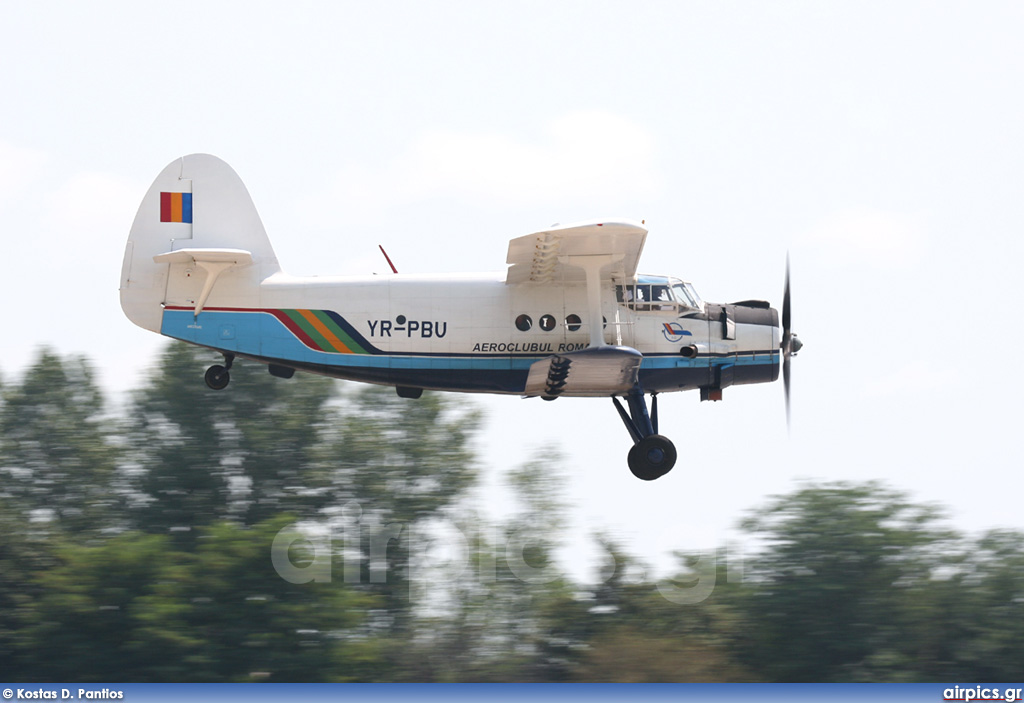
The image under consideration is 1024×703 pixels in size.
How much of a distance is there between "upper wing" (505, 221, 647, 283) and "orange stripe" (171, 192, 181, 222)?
4.48m

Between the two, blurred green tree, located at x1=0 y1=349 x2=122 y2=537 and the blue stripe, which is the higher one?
the blue stripe

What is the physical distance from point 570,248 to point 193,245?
5.09 metres

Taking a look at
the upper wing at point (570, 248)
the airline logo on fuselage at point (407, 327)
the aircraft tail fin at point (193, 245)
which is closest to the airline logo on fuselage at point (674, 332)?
the upper wing at point (570, 248)

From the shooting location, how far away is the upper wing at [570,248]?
47.5 ft

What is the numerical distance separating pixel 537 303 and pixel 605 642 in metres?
12.9

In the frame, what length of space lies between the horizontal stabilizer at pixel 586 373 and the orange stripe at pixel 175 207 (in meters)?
5.10

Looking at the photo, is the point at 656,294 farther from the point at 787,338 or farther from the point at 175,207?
the point at 175,207

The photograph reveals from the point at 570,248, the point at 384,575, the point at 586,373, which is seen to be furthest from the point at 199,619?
the point at 570,248

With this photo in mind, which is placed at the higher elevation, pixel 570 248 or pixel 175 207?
pixel 175 207

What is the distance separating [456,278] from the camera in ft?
52.4

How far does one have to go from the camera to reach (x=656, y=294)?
1609 centimetres

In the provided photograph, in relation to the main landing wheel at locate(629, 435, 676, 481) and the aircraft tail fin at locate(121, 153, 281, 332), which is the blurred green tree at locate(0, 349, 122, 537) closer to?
the aircraft tail fin at locate(121, 153, 281, 332)

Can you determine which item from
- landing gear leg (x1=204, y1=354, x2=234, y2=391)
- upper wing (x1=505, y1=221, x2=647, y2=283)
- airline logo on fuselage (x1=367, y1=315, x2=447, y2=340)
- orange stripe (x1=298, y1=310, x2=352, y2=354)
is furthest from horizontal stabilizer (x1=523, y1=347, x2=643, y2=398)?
landing gear leg (x1=204, y1=354, x2=234, y2=391)

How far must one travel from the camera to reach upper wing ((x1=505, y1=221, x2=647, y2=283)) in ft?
47.5
